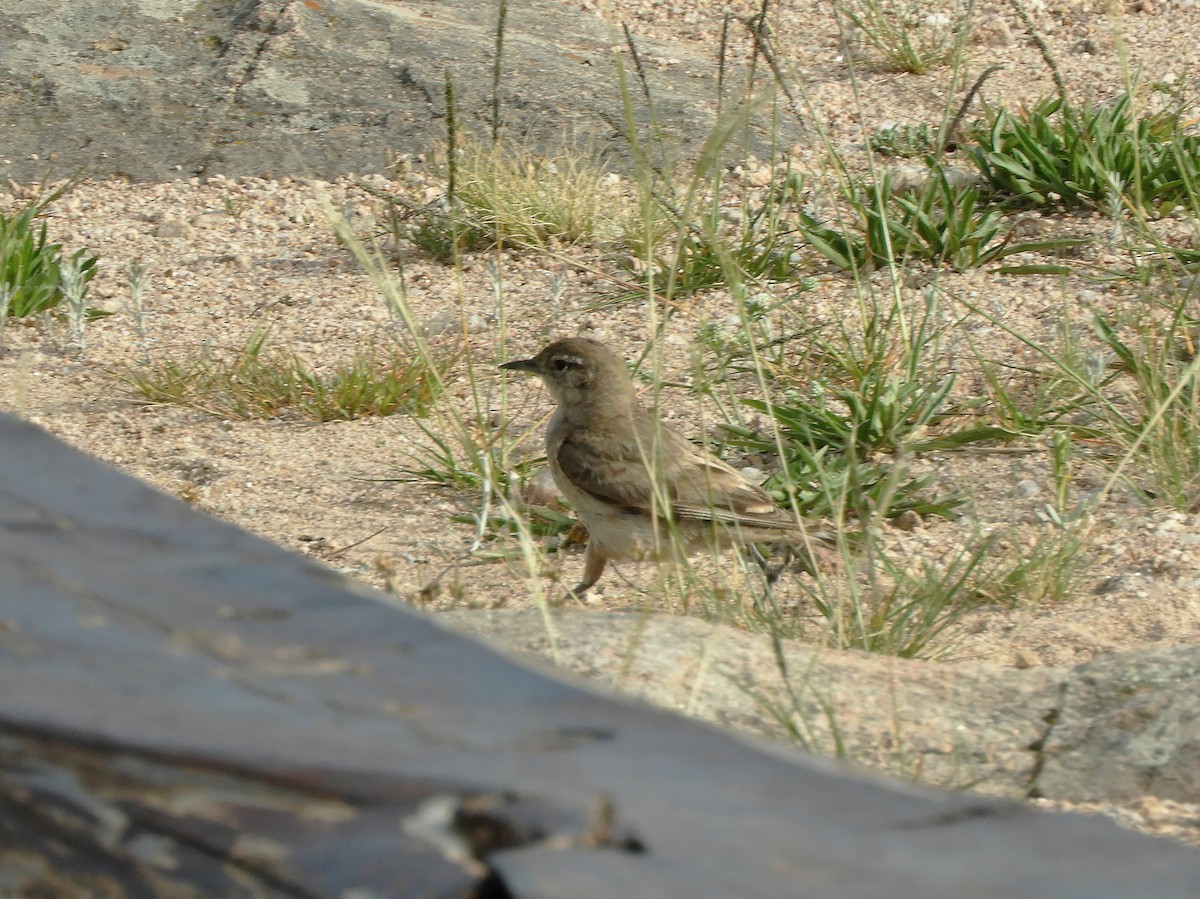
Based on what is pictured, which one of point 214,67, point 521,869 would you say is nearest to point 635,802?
point 521,869

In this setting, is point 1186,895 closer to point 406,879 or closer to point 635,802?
point 635,802

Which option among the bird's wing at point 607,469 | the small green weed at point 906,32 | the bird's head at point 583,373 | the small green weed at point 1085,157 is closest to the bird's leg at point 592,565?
the bird's wing at point 607,469

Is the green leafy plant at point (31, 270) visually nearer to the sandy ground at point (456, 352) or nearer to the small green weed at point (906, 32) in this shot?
the sandy ground at point (456, 352)

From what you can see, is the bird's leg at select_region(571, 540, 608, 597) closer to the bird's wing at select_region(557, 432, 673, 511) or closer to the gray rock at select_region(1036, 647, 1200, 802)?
the bird's wing at select_region(557, 432, 673, 511)

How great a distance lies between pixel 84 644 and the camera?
1421 millimetres

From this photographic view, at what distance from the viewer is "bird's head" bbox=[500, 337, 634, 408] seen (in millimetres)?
5262

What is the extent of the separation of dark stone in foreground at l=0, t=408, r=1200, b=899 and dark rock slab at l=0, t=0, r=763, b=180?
6.99m

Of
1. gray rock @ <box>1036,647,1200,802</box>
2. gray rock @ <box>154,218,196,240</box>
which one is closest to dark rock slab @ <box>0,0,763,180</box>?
gray rock @ <box>154,218,196,240</box>

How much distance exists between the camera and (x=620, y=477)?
489 cm

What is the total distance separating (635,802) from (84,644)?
0.58 meters

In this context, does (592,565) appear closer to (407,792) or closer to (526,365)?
(526,365)

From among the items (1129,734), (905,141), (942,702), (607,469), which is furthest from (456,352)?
(1129,734)

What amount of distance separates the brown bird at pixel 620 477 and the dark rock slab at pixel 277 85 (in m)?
3.42

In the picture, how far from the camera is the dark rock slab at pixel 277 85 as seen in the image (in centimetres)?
852
